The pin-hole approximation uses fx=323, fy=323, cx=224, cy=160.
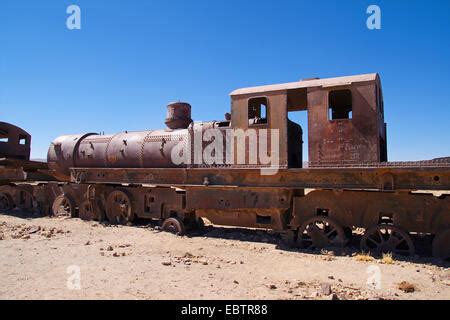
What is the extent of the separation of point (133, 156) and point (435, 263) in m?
8.64

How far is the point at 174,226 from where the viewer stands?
972cm

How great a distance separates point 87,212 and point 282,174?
762cm

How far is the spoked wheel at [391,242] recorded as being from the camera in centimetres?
685

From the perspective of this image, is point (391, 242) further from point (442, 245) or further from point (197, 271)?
point (197, 271)

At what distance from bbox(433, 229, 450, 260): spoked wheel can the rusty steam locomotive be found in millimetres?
20

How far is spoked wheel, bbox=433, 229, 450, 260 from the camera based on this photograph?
6539mm

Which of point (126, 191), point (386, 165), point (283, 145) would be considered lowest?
point (126, 191)

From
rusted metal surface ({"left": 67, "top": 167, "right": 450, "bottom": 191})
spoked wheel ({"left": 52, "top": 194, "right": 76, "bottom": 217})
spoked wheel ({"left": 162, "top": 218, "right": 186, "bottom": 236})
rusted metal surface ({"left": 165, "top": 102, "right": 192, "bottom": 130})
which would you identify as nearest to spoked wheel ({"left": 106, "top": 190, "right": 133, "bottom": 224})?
rusted metal surface ({"left": 67, "top": 167, "right": 450, "bottom": 191})

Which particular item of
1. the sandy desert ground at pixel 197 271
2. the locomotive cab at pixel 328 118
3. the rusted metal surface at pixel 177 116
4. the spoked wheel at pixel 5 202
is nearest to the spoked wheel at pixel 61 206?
the sandy desert ground at pixel 197 271

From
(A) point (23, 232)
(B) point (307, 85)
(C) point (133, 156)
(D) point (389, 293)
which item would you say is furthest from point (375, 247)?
(A) point (23, 232)

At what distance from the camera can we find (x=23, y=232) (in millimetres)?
9938

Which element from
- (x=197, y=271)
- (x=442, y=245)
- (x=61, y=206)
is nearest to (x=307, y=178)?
(x=442, y=245)

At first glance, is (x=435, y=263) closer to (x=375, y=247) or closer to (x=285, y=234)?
(x=375, y=247)

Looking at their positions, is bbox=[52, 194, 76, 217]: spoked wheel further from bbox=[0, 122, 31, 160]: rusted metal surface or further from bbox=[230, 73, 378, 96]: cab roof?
bbox=[230, 73, 378, 96]: cab roof
